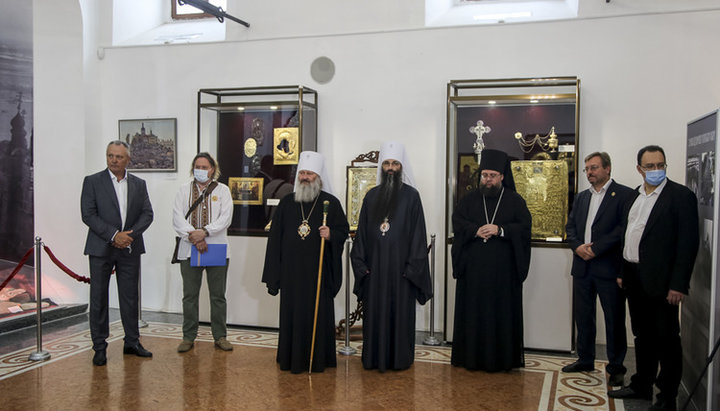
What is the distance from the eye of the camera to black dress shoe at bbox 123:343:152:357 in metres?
5.67

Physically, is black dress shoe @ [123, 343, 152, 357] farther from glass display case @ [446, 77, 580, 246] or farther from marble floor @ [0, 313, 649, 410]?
glass display case @ [446, 77, 580, 246]

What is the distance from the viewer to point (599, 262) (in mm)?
5109

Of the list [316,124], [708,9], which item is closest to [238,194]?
[316,124]

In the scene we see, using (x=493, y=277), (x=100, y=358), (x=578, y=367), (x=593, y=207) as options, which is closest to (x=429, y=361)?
(x=493, y=277)

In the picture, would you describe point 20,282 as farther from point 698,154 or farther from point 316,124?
point 698,154

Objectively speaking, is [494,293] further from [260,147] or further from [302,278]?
[260,147]

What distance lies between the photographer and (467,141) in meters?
6.49

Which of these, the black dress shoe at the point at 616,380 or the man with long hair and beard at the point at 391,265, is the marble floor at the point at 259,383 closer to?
the black dress shoe at the point at 616,380

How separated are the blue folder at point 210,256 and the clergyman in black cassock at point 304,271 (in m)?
0.60

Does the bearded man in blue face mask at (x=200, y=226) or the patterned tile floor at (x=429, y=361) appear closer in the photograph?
the patterned tile floor at (x=429, y=361)

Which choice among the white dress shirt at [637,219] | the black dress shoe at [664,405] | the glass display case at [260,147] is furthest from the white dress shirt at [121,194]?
the black dress shoe at [664,405]

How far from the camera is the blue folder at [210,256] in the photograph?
19.0ft

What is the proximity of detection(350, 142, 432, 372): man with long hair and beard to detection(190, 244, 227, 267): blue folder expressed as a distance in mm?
1248

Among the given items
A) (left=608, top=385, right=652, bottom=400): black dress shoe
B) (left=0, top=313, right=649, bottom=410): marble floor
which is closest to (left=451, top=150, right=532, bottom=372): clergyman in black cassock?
(left=0, top=313, right=649, bottom=410): marble floor
